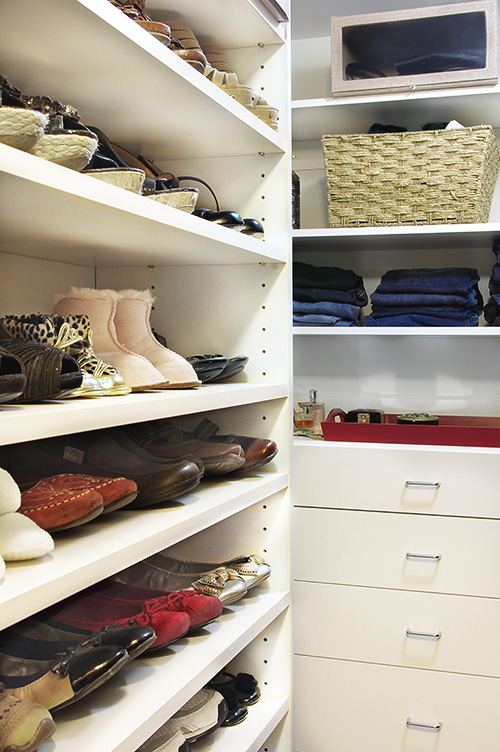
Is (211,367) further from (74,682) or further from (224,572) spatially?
(74,682)

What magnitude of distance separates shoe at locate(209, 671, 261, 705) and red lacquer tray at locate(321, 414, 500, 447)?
2.19 ft

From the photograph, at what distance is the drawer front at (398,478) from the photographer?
183 centimetres

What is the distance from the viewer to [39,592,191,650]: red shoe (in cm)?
106

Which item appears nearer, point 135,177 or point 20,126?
point 20,126

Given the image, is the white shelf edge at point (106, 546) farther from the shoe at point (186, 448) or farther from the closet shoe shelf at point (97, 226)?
the closet shoe shelf at point (97, 226)

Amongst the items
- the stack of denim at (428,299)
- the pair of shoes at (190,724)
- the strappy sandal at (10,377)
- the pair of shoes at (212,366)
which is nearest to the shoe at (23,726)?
the strappy sandal at (10,377)

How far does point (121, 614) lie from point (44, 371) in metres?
0.42

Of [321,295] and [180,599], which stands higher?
[321,295]

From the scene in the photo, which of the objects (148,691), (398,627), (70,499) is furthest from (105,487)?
(398,627)

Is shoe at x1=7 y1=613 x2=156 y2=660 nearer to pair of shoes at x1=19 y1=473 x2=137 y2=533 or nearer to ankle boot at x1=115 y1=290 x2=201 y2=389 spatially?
pair of shoes at x1=19 y1=473 x2=137 y2=533

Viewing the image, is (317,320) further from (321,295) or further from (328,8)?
(328,8)

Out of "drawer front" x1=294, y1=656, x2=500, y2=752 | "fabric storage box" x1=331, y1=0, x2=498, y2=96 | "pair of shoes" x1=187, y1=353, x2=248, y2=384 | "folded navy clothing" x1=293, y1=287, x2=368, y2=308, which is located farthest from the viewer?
"folded navy clothing" x1=293, y1=287, x2=368, y2=308

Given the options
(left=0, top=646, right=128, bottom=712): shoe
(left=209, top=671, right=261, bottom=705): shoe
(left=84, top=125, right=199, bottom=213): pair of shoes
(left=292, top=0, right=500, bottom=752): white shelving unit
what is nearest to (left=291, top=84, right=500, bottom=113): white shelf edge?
(left=292, top=0, right=500, bottom=752): white shelving unit

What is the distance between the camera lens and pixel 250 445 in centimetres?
156
